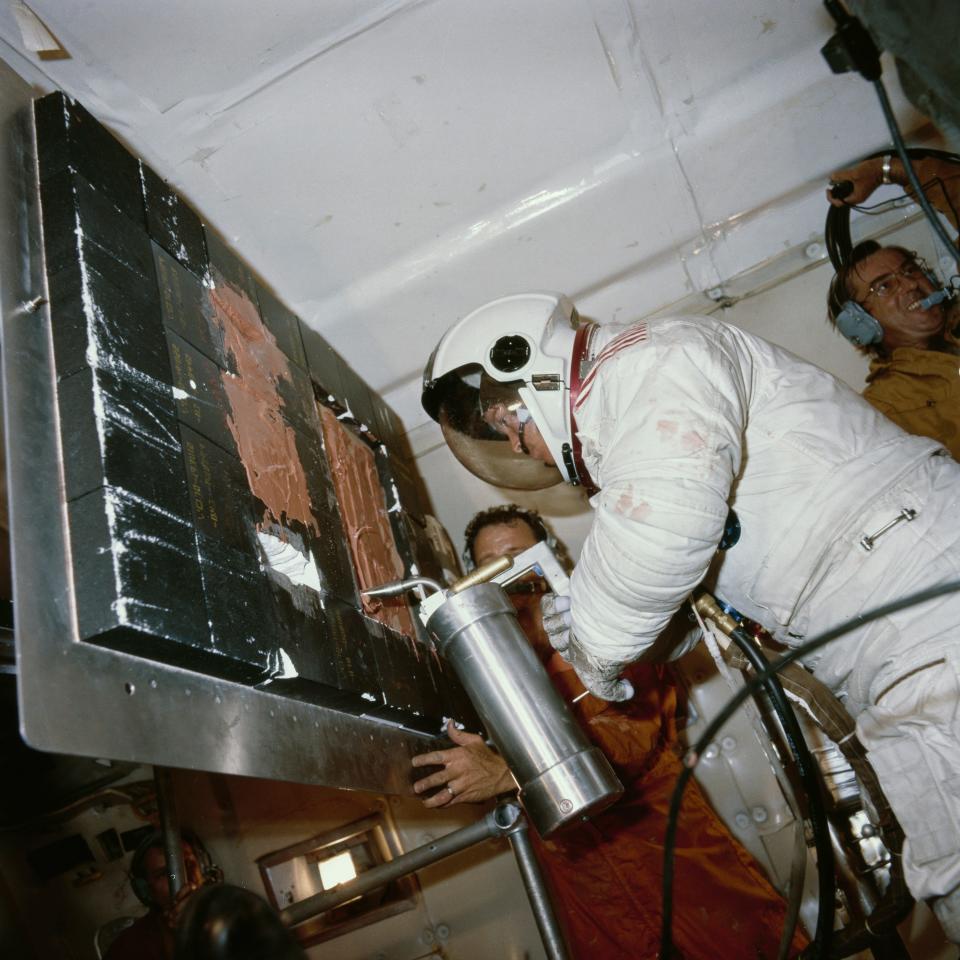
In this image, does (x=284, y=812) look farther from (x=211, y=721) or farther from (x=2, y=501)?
(x=211, y=721)

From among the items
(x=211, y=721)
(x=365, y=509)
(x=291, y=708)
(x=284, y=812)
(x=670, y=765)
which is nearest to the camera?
(x=211, y=721)

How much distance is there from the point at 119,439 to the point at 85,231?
1.22ft

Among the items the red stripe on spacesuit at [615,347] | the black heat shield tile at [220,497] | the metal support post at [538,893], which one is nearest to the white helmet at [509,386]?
the red stripe on spacesuit at [615,347]

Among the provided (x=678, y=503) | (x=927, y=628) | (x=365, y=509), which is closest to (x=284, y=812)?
(x=365, y=509)

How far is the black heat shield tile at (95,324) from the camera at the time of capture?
111cm

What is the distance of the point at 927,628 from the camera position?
4.40 feet

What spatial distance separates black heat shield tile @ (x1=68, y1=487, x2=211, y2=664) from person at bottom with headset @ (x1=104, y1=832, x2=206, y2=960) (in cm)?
170

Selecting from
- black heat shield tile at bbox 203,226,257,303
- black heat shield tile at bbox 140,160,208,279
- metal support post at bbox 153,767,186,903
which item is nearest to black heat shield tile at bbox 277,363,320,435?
black heat shield tile at bbox 203,226,257,303

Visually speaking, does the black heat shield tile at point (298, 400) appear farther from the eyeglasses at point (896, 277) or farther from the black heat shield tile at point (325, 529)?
the eyeglasses at point (896, 277)

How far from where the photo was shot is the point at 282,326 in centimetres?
190

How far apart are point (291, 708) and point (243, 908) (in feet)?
1.73

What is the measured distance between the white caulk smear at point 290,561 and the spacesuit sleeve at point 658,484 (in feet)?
1.80

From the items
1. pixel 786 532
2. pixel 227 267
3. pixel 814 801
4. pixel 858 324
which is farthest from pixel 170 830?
pixel 858 324

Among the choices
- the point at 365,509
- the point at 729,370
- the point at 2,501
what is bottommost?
the point at 729,370
